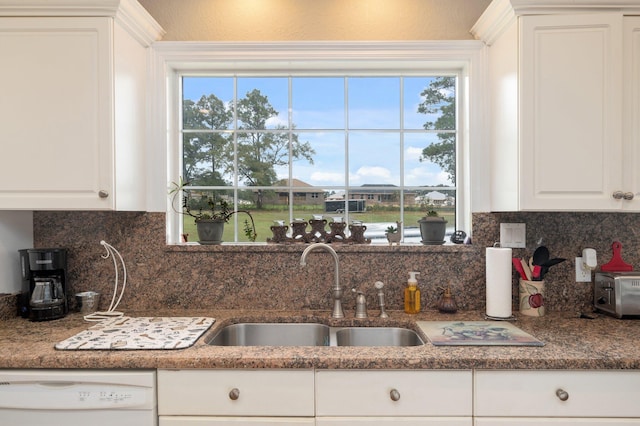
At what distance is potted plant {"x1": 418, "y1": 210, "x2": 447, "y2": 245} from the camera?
2121 mm

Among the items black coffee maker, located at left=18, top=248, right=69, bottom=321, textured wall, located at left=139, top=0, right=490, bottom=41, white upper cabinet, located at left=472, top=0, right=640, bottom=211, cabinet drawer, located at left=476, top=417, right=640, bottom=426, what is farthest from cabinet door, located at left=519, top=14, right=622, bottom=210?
black coffee maker, located at left=18, top=248, right=69, bottom=321

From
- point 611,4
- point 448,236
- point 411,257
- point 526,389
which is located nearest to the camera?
point 526,389

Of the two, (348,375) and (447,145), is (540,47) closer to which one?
(447,145)

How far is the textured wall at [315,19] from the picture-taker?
212 cm

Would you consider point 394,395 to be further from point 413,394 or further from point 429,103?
point 429,103

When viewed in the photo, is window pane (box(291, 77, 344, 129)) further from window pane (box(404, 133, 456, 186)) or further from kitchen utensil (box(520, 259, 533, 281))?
kitchen utensil (box(520, 259, 533, 281))

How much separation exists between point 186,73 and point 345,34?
2.91 ft

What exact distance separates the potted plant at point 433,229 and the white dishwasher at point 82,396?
140 centimetres

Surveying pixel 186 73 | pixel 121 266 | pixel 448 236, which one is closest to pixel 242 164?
pixel 186 73

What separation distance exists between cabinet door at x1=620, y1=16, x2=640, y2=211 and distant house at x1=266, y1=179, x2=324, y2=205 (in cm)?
139

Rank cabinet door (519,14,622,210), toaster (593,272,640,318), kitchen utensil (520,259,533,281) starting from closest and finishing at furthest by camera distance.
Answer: cabinet door (519,14,622,210) < toaster (593,272,640,318) < kitchen utensil (520,259,533,281)

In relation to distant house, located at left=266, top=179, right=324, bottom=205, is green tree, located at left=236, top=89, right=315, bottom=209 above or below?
above

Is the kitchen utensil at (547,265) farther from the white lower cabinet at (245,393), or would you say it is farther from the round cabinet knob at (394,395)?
the white lower cabinet at (245,393)

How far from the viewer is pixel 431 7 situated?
2121 mm
